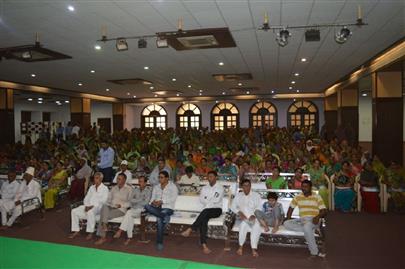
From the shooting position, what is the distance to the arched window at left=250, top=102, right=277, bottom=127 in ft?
101

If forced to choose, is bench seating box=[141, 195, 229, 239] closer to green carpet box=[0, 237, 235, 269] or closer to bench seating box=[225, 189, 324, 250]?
bench seating box=[225, 189, 324, 250]

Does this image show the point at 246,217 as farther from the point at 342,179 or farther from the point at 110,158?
the point at 110,158

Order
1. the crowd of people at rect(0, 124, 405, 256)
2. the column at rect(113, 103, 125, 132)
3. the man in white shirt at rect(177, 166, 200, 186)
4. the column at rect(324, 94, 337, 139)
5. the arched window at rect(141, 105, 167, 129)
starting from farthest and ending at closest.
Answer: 1. the arched window at rect(141, 105, 167, 129)
2. the column at rect(113, 103, 125, 132)
3. the column at rect(324, 94, 337, 139)
4. the man in white shirt at rect(177, 166, 200, 186)
5. the crowd of people at rect(0, 124, 405, 256)

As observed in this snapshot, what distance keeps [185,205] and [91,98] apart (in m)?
20.1

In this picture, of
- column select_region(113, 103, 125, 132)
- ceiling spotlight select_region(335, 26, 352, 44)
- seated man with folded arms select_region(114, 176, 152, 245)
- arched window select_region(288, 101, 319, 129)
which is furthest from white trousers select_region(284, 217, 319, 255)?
column select_region(113, 103, 125, 132)

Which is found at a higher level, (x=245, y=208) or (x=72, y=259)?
(x=245, y=208)

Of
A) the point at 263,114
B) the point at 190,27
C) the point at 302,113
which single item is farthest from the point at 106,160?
the point at 302,113

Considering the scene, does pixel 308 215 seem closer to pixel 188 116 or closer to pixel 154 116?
pixel 188 116

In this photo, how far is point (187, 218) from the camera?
6.67 m

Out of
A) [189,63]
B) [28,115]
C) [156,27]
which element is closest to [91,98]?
[28,115]

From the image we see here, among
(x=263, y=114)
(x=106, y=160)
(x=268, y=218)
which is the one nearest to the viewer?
(x=268, y=218)

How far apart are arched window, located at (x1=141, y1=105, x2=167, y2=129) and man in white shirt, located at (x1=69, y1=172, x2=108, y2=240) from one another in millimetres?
26081

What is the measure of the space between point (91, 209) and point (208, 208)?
2352 millimetres

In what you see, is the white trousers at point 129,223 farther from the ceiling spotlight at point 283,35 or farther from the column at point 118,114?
the column at point 118,114
